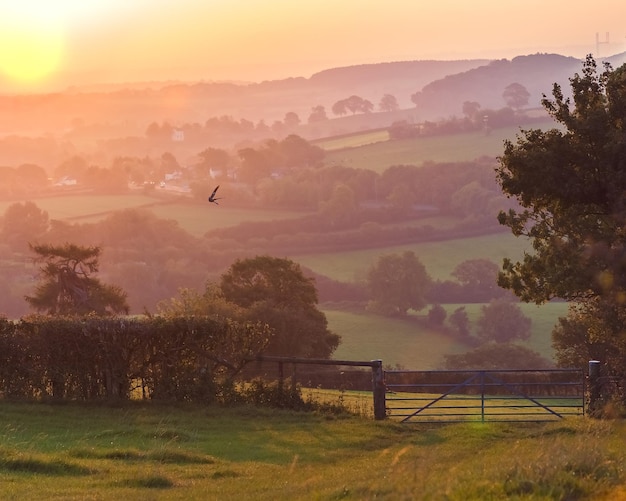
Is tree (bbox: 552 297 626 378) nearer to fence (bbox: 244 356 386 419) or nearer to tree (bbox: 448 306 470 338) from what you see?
fence (bbox: 244 356 386 419)

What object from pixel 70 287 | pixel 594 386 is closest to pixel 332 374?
pixel 70 287

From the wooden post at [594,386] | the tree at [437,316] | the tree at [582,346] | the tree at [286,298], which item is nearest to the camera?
the wooden post at [594,386]

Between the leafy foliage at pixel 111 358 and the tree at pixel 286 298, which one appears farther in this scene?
the tree at pixel 286 298

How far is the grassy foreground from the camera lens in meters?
11.2

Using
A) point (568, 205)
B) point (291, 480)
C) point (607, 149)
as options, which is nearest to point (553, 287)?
point (568, 205)

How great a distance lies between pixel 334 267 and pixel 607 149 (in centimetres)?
10368

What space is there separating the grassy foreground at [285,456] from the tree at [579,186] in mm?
4940

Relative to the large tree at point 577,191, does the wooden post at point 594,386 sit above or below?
below

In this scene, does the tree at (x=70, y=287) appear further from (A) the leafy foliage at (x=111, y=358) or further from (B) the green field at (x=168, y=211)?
(B) the green field at (x=168, y=211)

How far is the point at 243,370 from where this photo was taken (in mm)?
25188

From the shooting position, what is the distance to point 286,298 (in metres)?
55.0

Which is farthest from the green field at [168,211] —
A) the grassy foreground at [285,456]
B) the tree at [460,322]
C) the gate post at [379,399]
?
the grassy foreground at [285,456]

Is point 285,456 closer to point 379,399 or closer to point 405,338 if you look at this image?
point 379,399

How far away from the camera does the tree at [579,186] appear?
23859 mm
